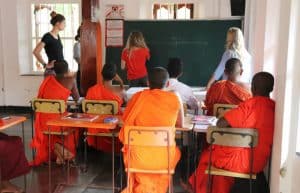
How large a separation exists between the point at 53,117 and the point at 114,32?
115 inches

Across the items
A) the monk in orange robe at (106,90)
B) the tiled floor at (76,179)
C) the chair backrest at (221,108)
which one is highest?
the monk in orange robe at (106,90)

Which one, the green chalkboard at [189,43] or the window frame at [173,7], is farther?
the window frame at [173,7]

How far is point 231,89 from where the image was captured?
13.1ft

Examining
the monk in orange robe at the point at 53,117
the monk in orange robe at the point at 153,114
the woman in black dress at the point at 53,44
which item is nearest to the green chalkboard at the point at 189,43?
the woman in black dress at the point at 53,44

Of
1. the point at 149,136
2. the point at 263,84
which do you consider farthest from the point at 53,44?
the point at 263,84

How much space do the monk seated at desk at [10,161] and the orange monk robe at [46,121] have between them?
0.73 meters

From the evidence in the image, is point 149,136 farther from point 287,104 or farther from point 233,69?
point 233,69

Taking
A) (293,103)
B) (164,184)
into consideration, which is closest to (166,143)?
(164,184)

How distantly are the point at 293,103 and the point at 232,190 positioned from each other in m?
1.11

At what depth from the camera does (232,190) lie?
10.8 ft

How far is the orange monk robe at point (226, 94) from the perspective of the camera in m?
3.95

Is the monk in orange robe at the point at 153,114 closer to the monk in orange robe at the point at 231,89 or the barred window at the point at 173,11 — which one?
the monk in orange robe at the point at 231,89

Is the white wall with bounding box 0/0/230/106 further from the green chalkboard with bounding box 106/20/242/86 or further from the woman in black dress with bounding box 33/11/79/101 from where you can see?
the woman in black dress with bounding box 33/11/79/101

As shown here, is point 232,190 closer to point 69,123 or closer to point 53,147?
point 69,123
